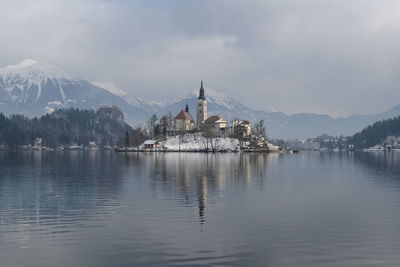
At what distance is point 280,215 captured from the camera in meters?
49.8

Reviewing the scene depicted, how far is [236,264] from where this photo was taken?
31109mm

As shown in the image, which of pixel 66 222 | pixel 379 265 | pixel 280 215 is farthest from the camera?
pixel 280 215

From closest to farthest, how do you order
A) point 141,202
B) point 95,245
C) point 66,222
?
point 95,245
point 66,222
point 141,202

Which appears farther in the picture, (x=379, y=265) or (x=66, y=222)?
(x=66, y=222)

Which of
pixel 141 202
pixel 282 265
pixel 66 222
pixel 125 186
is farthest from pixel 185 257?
pixel 125 186

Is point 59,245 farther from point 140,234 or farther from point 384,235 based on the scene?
point 384,235

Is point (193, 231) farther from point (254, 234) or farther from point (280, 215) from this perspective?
point (280, 215)

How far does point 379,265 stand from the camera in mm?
31000

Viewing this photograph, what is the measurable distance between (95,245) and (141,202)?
2320cm

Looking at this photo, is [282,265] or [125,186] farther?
[125,186]

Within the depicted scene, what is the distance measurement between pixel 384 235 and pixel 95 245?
73.4ft

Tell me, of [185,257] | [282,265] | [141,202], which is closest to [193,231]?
[185,257]

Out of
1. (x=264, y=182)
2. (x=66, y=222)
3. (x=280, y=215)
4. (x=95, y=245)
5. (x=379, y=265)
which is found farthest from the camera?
(x=264, y=182)

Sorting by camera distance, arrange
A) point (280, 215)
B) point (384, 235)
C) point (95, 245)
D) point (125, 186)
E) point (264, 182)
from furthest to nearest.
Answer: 1. point (264, 182)
2. point (125, 186)
3. point (280, 215)
4. point (384, 235)
5. point (95, 245)
